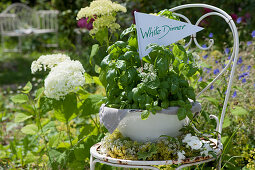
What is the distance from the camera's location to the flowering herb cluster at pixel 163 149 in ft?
4.95

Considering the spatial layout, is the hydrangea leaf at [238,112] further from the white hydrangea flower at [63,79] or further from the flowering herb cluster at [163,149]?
the white hydrangea flower at [63,79]

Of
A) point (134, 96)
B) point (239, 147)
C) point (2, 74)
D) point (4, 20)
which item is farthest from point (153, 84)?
point (4, 20)

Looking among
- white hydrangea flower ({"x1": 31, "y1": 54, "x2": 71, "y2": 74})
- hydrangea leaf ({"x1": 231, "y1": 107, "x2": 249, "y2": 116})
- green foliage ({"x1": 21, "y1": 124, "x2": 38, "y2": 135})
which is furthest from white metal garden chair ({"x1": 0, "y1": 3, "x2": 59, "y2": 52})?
hydrangea leaf ({"x1": 231, "y1": 107, "x2": 249, "y2": 116})

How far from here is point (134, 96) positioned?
155 centimetres

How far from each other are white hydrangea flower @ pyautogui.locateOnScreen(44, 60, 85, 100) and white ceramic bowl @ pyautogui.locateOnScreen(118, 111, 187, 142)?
40 cm

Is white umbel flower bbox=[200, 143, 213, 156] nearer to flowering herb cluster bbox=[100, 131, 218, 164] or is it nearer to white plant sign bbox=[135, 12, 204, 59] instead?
flowering herb cluster bbox=[100, 131, 218, 164]

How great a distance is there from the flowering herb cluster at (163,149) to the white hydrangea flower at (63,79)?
41cm

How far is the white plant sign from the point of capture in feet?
5.48

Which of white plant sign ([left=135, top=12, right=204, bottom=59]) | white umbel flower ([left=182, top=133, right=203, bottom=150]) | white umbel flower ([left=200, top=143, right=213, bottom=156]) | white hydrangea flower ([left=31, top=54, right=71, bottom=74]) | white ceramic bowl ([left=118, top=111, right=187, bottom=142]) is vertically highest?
white plant sign ([left=135, top=12, right=204, bottom=59])

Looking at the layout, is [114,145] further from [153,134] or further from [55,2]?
[55,2]

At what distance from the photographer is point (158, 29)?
169 centimetres

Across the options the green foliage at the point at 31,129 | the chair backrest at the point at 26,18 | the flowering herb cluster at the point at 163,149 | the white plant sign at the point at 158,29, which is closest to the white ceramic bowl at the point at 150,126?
the flowering herb cluster at the point at 163,149

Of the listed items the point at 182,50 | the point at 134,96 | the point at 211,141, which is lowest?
the point at 211,141

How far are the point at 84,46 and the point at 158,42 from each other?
149 inches
